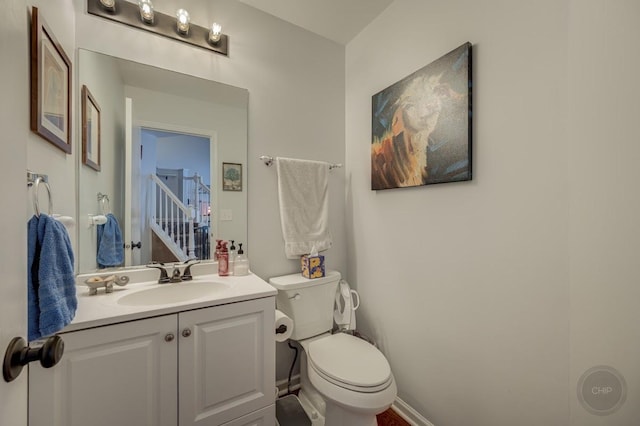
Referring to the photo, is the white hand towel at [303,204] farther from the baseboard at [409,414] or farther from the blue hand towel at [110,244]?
the baseboard at [409,414]

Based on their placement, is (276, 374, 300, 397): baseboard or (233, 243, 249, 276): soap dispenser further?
(276, 374, 300, 397): baseboard

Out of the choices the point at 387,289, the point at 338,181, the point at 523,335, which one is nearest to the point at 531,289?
the point at 523,335

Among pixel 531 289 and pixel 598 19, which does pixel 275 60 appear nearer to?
pixel 598 19

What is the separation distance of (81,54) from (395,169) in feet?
5.61

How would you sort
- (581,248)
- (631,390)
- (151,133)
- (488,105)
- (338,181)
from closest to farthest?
(631,390), (581,248), (488,105), (151,133), (338,181)

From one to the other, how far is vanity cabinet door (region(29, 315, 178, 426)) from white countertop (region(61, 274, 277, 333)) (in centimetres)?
3

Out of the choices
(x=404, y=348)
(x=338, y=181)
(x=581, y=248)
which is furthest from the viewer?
(x=338, y=181)

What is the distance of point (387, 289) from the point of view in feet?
5.53

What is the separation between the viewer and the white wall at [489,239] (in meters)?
0.96

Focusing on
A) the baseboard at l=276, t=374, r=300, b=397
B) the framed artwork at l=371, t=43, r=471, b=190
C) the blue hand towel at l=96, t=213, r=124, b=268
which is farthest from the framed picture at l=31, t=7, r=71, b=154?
the baseboard at l=276, t=374, r=300, b=397

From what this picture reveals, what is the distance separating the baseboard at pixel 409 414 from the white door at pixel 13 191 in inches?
65.8

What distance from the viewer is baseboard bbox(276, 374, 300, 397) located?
1.70 m

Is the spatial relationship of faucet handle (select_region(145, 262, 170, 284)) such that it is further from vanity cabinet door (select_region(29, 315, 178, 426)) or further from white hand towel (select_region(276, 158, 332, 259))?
white hand towel (select_region(276, 158, 332, 259))

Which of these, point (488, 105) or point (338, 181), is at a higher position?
point (488, 105)
